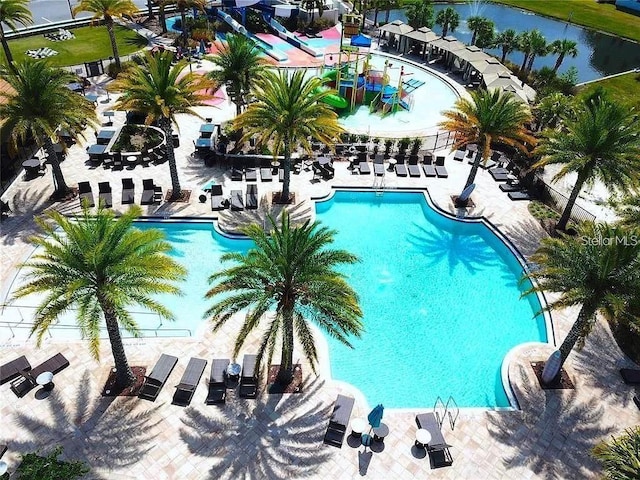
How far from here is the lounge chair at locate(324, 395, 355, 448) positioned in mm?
16094

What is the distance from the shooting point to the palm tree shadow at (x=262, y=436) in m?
15.3

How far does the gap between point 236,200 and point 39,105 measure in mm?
10600

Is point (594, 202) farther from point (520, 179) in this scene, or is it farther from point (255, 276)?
point (255, 276)

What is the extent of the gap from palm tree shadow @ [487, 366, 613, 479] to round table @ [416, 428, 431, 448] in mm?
2631

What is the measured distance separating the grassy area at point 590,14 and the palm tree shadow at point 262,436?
67.5 m

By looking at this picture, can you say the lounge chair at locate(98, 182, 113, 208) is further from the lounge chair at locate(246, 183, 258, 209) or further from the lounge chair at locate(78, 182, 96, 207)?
the lounge chair at locate(246, 183, 258, 209)

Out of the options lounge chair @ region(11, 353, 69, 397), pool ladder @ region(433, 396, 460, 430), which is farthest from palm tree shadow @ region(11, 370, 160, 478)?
pool ladder @ region(433, 396, 460, 430)

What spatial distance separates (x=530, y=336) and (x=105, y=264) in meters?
17.6

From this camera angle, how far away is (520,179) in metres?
29.9

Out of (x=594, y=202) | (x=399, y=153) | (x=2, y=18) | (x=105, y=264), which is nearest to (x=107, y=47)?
(x=2, y=18)

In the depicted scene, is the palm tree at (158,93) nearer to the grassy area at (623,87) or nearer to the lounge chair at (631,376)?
the lounge chair at (631,376)

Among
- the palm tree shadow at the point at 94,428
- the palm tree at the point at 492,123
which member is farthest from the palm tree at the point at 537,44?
the palm tree shadow at the point at 94,428

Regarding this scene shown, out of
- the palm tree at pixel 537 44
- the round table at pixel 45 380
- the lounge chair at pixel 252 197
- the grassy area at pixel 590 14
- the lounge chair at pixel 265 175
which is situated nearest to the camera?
the round table at pixel 45 380

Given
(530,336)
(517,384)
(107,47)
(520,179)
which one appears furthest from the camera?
(107,47)
